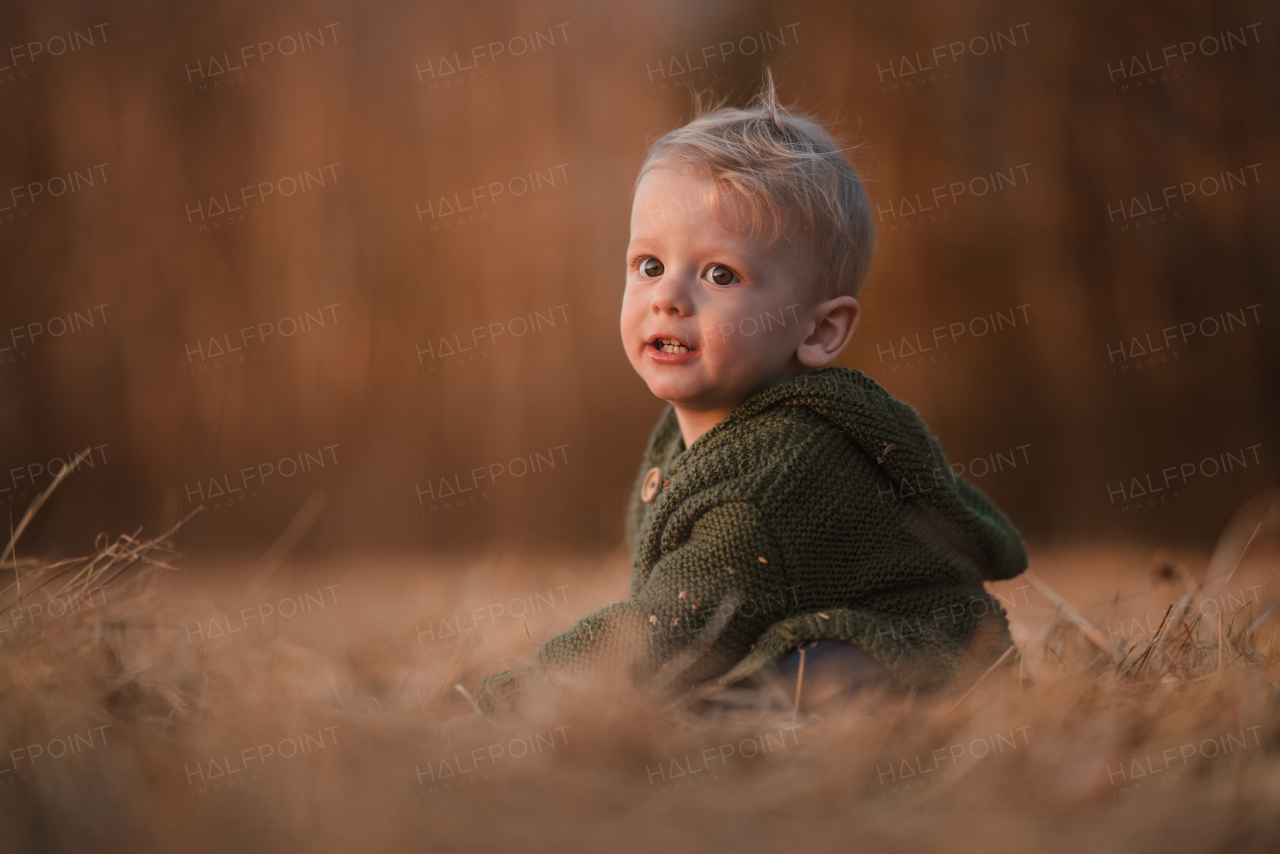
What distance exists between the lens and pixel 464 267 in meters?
3.85

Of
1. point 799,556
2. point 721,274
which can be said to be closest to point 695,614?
point 799,556

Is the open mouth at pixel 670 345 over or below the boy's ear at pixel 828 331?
over

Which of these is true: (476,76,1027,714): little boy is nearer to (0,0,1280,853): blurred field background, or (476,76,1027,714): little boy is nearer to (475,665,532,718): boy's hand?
(475,665,532,718): boy's hand

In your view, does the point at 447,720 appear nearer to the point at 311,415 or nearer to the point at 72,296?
the point at 311,415

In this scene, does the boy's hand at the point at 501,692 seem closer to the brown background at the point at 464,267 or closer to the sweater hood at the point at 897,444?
the sweater hood at the point at 897,444

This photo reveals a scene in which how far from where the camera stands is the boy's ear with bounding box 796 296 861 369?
1.60m

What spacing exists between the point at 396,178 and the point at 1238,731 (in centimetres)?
350

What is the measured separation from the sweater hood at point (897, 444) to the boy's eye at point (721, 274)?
0.63 feet

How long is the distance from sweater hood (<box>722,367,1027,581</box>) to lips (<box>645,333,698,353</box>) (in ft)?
0.45

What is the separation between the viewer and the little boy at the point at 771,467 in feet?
4.46

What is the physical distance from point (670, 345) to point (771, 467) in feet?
0.95

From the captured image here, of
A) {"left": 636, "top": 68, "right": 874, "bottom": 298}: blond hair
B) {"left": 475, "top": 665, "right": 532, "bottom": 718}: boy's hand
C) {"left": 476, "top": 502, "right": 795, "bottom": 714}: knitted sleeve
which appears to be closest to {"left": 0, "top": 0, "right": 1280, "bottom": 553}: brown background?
{"left": 636, "top": 68, "right": 874, "bottom": 298}: blond hair

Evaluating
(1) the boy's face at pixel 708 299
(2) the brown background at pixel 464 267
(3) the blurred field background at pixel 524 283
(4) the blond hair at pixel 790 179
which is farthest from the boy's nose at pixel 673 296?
(2) the brown background at pixel 464 267

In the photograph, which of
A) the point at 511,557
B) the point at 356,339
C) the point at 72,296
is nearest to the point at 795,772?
the point at 511,557
